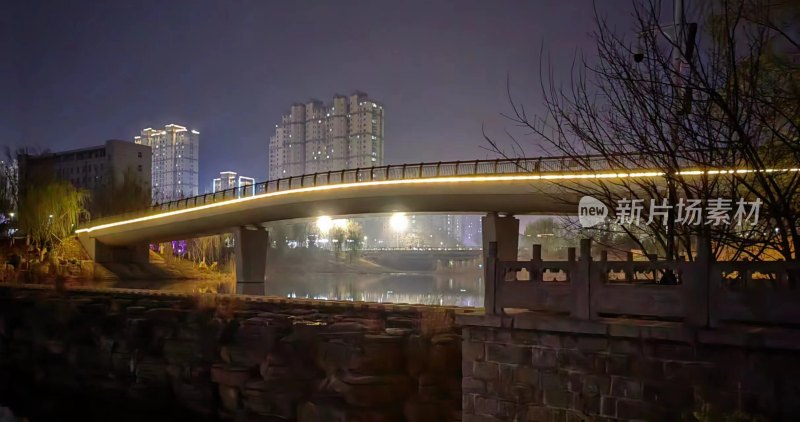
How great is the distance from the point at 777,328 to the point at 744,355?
1.64 feet

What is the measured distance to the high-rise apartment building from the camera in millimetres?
113188

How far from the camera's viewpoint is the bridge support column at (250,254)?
44.8 m

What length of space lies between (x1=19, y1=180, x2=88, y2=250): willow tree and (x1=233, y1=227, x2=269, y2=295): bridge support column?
15.1 meters

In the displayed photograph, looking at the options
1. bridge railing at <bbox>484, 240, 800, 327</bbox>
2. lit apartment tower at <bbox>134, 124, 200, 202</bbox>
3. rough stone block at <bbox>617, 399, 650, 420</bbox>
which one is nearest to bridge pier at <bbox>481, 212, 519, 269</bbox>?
bridge railing at <bbox>484, 240, 800, 327</bbox>

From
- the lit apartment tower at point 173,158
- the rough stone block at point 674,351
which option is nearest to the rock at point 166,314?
the rough stone block at point 674,351

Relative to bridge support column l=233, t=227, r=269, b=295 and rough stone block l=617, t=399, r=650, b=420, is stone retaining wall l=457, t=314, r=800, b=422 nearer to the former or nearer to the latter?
rough stone block l=617, t=399, r=650, b=420

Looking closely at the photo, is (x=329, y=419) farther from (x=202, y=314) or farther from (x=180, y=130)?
(x=180, y=130)

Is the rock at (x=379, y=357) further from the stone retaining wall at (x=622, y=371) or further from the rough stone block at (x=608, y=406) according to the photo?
the rough stone block at (x=608, y=406)

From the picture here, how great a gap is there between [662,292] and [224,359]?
10.5m

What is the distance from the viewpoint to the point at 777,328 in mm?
7602

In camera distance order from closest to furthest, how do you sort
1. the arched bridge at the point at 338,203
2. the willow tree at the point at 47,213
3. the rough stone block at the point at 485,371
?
the rough stone block at the point at 485,371, the arched bridge at the point at 338,203, the willow tree at the point at 47,213

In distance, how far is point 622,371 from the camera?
8.34 metres

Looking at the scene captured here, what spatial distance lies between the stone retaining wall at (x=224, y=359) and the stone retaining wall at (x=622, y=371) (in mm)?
2687

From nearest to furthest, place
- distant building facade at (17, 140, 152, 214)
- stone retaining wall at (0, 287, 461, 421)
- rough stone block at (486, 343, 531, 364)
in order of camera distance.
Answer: rough stone block at (486, 343, 531, 364), stone retaining wall at (0, 287, 461, 421), distant building facade at (17, 140, 152, 214)
